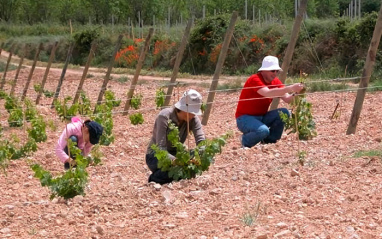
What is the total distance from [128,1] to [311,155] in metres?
57.0

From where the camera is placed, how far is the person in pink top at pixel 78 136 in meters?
8.41

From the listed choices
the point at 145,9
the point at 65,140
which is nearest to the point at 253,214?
the point at 65,140

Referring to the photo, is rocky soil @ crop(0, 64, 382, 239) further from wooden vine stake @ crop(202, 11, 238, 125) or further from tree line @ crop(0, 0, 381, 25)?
tree line @ crop(0, 0, 381, 25)

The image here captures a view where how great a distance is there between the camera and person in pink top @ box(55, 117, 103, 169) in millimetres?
8414

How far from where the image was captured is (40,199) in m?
7.44

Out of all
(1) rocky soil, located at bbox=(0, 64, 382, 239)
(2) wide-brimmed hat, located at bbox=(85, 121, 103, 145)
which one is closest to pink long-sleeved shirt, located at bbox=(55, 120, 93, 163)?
(2) wide-brimmed hat, located at bbox=(85, 121, 103, 145)

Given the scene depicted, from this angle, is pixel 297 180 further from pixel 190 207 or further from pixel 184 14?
pixel 184 14

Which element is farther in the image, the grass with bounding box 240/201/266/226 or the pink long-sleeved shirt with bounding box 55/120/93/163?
the pink long-sleeved shirt with bounding box 55/120/93/163

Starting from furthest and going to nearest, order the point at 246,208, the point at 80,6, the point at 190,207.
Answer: the point at 80,6, the point at 190,207, the point at 246,208

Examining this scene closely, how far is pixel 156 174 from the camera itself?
7.39 metres

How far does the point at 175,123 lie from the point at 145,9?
57083 millimetres

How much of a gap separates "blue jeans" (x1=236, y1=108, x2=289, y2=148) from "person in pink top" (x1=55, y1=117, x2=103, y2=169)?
1697 millimetres

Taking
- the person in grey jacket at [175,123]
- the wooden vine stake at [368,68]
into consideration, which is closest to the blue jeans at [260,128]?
the wooden vine stake at [368,68]

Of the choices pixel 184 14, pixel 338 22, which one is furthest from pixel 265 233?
pixel 184 14
